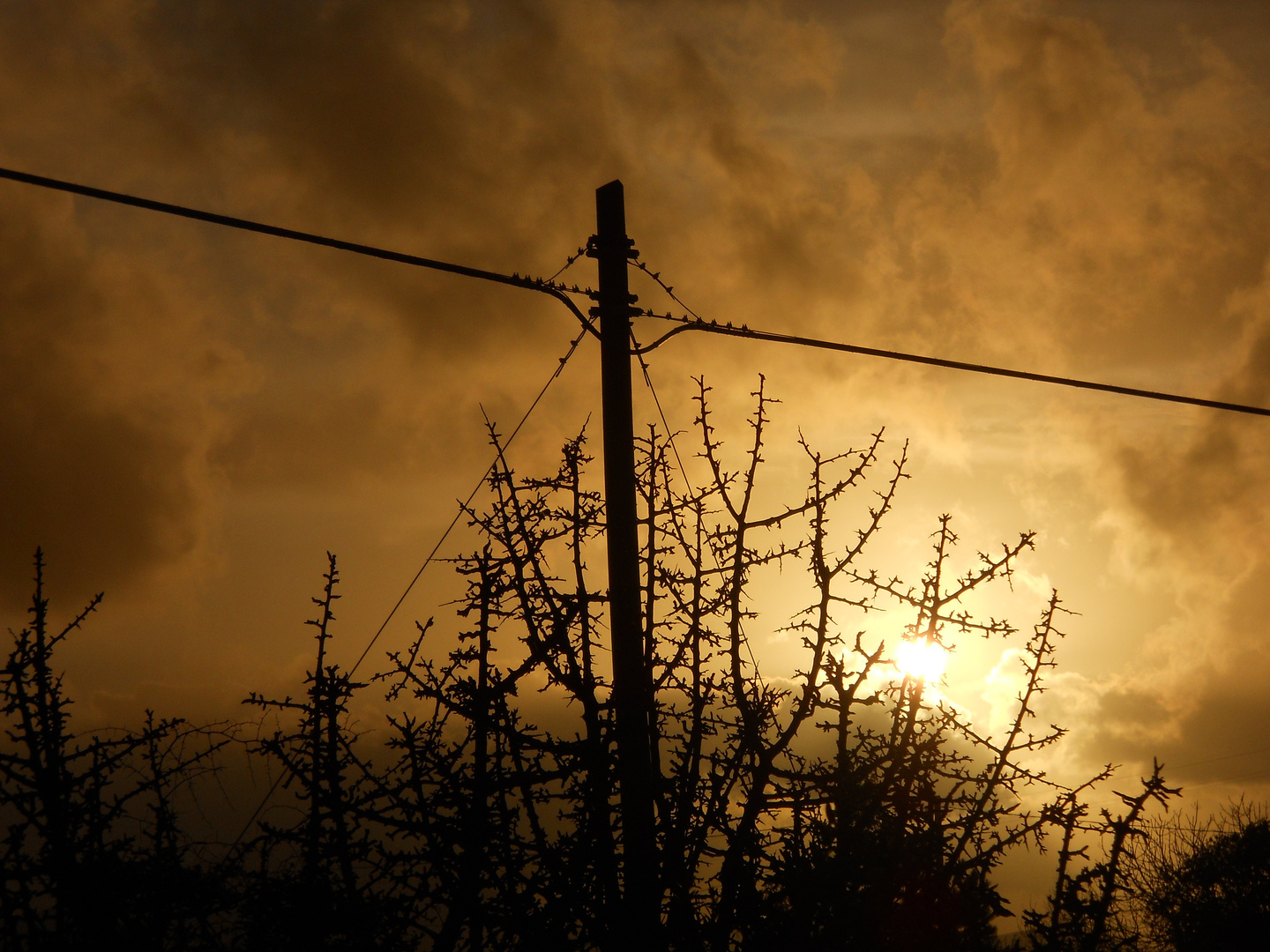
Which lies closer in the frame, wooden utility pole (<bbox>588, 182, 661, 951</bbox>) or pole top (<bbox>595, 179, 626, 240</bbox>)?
wooden utility pole (<bbox>588, 182, 661, 951</bbox>)

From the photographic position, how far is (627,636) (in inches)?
210

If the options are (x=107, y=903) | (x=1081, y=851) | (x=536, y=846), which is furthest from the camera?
(x=1081, y=851)

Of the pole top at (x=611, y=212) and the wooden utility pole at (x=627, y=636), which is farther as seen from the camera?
the pole top at (x=611, y=212)

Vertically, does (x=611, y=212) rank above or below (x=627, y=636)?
above

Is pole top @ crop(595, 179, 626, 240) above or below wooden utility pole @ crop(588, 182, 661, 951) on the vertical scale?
above

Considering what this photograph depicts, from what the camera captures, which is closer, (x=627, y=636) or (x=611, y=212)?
(x=627, y=636)

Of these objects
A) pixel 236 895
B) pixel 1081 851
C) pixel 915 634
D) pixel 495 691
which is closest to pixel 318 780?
pixel 236 895

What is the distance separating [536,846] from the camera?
18.7 ft

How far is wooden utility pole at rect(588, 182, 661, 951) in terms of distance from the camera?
5.18 meters

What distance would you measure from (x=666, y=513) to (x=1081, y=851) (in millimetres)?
3572

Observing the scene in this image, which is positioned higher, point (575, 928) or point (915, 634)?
point (915, 634)

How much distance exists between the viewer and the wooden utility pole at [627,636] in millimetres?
5180

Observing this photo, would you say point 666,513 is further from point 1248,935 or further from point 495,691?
point 1248,935

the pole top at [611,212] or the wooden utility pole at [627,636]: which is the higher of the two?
the pole top at [611,212]
